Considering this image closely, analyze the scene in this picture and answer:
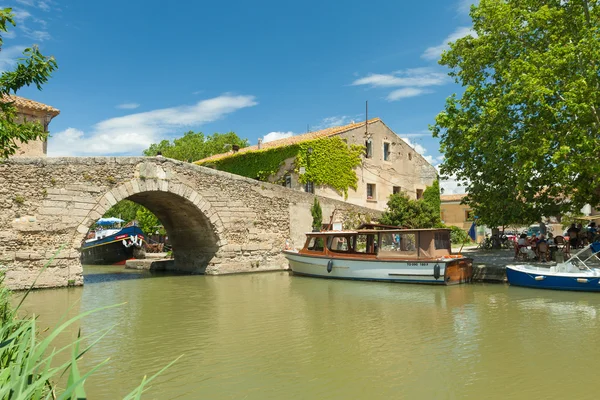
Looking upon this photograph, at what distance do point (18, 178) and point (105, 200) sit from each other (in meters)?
2.18

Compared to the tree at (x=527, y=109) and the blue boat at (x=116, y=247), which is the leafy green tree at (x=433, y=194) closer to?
the tree at (x=527, y=109)

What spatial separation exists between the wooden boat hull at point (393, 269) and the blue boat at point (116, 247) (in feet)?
35.1

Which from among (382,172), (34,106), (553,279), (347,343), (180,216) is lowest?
(347,343)

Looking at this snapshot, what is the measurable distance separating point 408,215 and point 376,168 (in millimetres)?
5648

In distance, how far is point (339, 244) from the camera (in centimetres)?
1502

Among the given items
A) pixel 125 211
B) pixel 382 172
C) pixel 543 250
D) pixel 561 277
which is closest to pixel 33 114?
pixel 382 172

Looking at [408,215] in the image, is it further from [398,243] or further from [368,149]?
[398,243]

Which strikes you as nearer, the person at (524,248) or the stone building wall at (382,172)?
the person at (524,248)

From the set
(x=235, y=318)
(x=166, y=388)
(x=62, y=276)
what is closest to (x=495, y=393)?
(x=166, y=388)

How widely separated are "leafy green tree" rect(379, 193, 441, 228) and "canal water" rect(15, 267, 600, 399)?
7352 mm

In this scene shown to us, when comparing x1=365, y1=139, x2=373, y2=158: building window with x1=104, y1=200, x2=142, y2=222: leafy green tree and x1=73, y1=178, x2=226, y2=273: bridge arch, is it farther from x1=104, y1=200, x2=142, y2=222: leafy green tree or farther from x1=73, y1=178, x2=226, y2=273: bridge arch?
x1=104, y1=200, x2=142, y2=222: leafy green tree

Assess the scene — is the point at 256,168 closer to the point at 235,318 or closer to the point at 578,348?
the point at 235,318

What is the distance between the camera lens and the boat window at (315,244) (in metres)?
15.2

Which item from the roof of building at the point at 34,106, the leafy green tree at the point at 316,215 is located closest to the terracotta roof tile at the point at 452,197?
the leafy green tree at the point at 316,215
